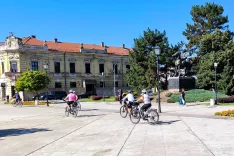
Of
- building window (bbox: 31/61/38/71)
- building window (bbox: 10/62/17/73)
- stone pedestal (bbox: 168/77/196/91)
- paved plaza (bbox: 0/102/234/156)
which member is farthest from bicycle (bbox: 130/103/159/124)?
building window (bbox: 31/61/38/71)

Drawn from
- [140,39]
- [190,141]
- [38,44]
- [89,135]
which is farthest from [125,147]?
[38,44]

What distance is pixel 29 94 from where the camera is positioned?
55.3m

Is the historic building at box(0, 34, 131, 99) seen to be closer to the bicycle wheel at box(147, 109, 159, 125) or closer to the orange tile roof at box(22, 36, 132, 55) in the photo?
the orange tile roof at box(22, 36, 132, 55)

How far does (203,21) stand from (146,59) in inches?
494

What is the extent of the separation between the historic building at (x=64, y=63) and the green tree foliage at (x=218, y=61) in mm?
24365

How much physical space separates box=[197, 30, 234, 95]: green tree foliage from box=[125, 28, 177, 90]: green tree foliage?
6.02 metres

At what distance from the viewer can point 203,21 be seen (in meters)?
51.9

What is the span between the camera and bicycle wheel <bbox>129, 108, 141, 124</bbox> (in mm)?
15211

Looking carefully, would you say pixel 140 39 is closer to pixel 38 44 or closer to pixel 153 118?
pixel 38 44

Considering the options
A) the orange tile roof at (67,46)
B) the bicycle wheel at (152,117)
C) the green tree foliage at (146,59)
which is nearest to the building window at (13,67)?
the orange tile roof at (67,46)

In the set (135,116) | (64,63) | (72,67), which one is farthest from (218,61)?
(64,63)

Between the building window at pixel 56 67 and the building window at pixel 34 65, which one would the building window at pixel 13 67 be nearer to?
the building window at pixel 34 65

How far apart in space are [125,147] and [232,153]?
2995mm

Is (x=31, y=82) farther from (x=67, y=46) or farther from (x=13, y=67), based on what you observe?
(x=67, y=46)
